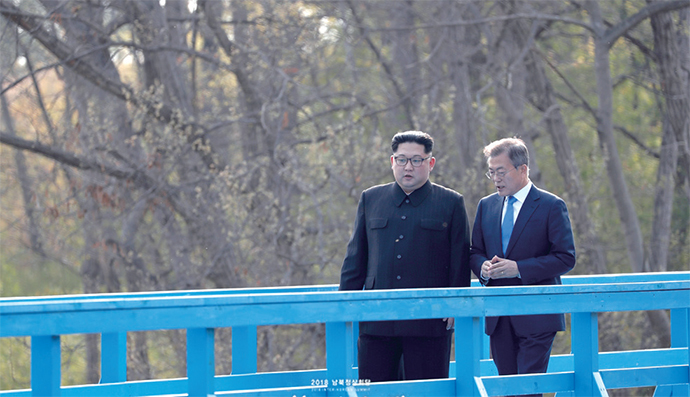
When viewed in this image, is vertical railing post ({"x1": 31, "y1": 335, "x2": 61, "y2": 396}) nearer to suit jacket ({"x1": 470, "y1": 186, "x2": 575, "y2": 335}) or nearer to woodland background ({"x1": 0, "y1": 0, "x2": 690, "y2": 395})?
suit jacket ({"x1": 470, "y1": 186, "x2": 575, "y2": 335})

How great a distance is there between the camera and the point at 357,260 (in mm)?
4066

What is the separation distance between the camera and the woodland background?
10.7m

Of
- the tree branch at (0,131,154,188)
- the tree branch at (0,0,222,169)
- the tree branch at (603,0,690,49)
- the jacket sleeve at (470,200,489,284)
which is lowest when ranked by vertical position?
the jacket sleeve at (470,200,489,284)

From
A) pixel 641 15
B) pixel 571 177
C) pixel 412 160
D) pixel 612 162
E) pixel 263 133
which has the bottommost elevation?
pixel 412 160

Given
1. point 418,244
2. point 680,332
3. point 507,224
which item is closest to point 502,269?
point 507,224

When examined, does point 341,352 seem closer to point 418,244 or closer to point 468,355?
point 468,355

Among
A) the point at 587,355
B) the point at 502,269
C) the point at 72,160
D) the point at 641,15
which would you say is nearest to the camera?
the point at 587,355

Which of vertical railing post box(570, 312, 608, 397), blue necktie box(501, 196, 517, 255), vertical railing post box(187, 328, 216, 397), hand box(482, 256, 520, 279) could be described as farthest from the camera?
blue necktie box(501, 196, 517, 255)

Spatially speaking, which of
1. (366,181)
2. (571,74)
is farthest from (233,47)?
(571,74)

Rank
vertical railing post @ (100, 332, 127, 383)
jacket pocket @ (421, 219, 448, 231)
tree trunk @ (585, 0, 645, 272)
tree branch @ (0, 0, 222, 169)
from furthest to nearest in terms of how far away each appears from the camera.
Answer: tree trunk @ (585, 0, 645, 272) < tree branch @ (0, 0, 222, 169) < vertical railing post @ (100, 332, 127, 383) < jacket pocket @ (421, 219, 448, 231)

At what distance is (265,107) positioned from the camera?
439 inches

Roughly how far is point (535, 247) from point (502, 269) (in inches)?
10.2

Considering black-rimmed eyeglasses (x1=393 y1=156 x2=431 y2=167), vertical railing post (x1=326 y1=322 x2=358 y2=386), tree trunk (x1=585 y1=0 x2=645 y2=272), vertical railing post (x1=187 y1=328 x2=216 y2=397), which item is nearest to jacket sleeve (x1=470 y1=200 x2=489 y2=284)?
black-rimmed eyeglasses (x1=393 y1=156 x2=431 y2=167)

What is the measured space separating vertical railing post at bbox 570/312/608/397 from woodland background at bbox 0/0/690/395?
6893mm
